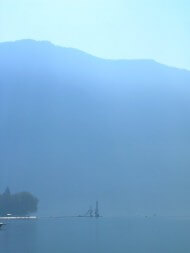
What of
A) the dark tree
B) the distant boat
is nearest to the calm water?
the dark tree

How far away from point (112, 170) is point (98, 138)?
14945mm

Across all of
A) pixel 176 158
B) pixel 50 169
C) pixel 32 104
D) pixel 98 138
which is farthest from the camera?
pixel 32 104

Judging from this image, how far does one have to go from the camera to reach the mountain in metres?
134

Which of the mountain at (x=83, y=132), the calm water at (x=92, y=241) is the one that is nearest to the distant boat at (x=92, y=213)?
the mountain at (x=83, y=132)

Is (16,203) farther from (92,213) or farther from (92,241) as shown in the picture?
(92,241)

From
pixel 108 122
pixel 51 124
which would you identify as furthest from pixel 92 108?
pixel 51 124

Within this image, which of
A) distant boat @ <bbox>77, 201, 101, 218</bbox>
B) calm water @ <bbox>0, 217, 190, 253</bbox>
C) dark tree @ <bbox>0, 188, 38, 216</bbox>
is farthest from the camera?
distant boat @ <bbox>77, 201, 101, 218</bbox>

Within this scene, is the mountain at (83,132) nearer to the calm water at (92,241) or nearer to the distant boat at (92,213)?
the distant boat at (92,213)

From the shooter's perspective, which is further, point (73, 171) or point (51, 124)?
point (51, 124)

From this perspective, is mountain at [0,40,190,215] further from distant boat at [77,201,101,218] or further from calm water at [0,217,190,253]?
calm water at [0,217,190,253]

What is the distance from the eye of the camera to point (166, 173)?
145 m

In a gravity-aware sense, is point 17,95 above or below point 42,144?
above

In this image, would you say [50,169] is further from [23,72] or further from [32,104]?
[23,72]

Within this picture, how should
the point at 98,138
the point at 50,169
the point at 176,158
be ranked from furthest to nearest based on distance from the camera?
the point at 98,138 → the point at 176,158 → the point at 50,169
